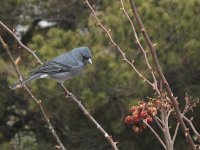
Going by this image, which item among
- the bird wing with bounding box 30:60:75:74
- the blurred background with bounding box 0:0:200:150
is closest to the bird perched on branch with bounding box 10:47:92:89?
the bird wing with bounding box 30:60:75:74

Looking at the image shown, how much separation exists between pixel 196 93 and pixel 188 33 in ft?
1.70

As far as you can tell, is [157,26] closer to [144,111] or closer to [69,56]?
[69,56]

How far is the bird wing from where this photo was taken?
A: 2684 millimetres

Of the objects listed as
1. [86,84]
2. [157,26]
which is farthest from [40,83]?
[157,26]

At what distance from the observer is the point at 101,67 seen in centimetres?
429

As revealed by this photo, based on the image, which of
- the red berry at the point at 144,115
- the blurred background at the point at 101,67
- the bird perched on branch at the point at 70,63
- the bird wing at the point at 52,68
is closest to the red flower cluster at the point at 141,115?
the red berry at the point at 144,115

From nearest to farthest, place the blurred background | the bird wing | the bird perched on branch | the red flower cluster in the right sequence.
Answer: the red flower cluster
the bird wing
the bird perched on branch
the blurred background

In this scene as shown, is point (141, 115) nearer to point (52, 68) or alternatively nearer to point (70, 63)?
point (52, 68)

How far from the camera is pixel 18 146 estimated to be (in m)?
5.03

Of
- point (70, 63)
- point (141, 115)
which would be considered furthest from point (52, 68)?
point (141, 115)

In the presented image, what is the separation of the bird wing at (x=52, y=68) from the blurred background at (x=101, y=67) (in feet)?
3.36

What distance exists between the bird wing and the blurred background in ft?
3.36

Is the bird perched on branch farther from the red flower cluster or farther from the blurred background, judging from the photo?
the red flower cluster

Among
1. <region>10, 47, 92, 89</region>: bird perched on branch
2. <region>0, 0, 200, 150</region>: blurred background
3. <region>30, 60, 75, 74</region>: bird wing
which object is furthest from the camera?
<region>0, 0, 200, 150</region>: blurred background
